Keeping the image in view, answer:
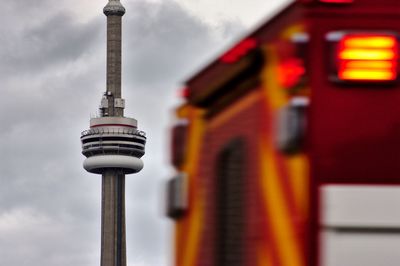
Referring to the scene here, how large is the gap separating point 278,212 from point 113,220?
124 metres

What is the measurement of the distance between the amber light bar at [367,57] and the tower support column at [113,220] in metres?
122

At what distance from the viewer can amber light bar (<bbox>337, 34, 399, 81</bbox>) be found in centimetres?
483

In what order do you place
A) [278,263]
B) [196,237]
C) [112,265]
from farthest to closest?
[112,265] < [196,237] < [278,263]

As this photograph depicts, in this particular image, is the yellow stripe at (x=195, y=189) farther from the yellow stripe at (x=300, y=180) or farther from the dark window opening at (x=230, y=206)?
the yellow stripe at (x=300, y=180)

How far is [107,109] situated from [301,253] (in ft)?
416

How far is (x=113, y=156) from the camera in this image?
128m

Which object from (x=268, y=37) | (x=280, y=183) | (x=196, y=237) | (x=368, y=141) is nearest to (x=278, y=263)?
(x=280, y=183)

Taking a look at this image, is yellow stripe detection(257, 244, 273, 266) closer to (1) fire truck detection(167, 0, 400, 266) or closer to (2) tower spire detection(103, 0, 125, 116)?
(1) fire truck detection(167, 0, 400, 266)

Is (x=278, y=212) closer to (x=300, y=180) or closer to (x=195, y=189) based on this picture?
(x=300, y=180)

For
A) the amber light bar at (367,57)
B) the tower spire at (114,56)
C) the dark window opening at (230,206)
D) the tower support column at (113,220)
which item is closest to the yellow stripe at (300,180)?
the amber light bar at (367,57)

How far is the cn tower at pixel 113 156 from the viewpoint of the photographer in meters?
128

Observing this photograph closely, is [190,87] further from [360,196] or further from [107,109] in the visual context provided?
[107,109]

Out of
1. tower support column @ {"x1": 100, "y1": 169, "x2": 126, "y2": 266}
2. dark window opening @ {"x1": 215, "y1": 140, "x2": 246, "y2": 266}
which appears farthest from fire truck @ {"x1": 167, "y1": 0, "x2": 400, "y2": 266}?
tower support column @ {"x1": 100, "y1": 169, "x2": 126, "y2": 266}

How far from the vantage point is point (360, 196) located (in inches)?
185
